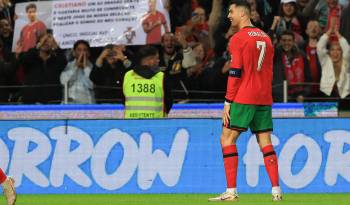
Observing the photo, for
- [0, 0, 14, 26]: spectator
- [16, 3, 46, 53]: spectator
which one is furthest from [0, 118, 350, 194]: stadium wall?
[0, 0, 14, 26]: spectator

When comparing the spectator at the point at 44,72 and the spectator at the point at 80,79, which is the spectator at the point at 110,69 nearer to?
the spectator at the point at 80,79

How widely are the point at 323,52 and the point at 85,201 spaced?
5785mm

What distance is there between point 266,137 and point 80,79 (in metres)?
6.61

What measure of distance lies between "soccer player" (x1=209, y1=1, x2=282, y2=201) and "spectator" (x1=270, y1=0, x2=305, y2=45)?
222 inches

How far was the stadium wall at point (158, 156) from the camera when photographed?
531 inches

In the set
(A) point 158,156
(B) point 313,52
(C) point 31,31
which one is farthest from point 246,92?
(C) point 31,31

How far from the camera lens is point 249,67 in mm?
10906

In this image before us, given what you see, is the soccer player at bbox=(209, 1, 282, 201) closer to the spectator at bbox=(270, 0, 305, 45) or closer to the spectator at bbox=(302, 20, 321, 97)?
the spectator at bbox=(302, 20, 321, 97)

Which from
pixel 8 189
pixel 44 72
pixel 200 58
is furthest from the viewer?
pixel 44 72

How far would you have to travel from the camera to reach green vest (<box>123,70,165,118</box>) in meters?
14.2

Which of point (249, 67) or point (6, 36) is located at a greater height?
point (6, 36)

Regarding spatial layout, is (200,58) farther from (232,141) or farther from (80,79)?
(232,141)

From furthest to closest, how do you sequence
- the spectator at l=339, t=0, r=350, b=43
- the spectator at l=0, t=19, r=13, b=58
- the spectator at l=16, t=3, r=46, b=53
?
the spectator at l=0, t=19, r=13, b=58 < the spectator at l=16, t=3, r=46, b=53 < the spectator at l=339, t=0, r=350, b=43

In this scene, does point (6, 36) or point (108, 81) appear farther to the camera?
point (6, 36)
